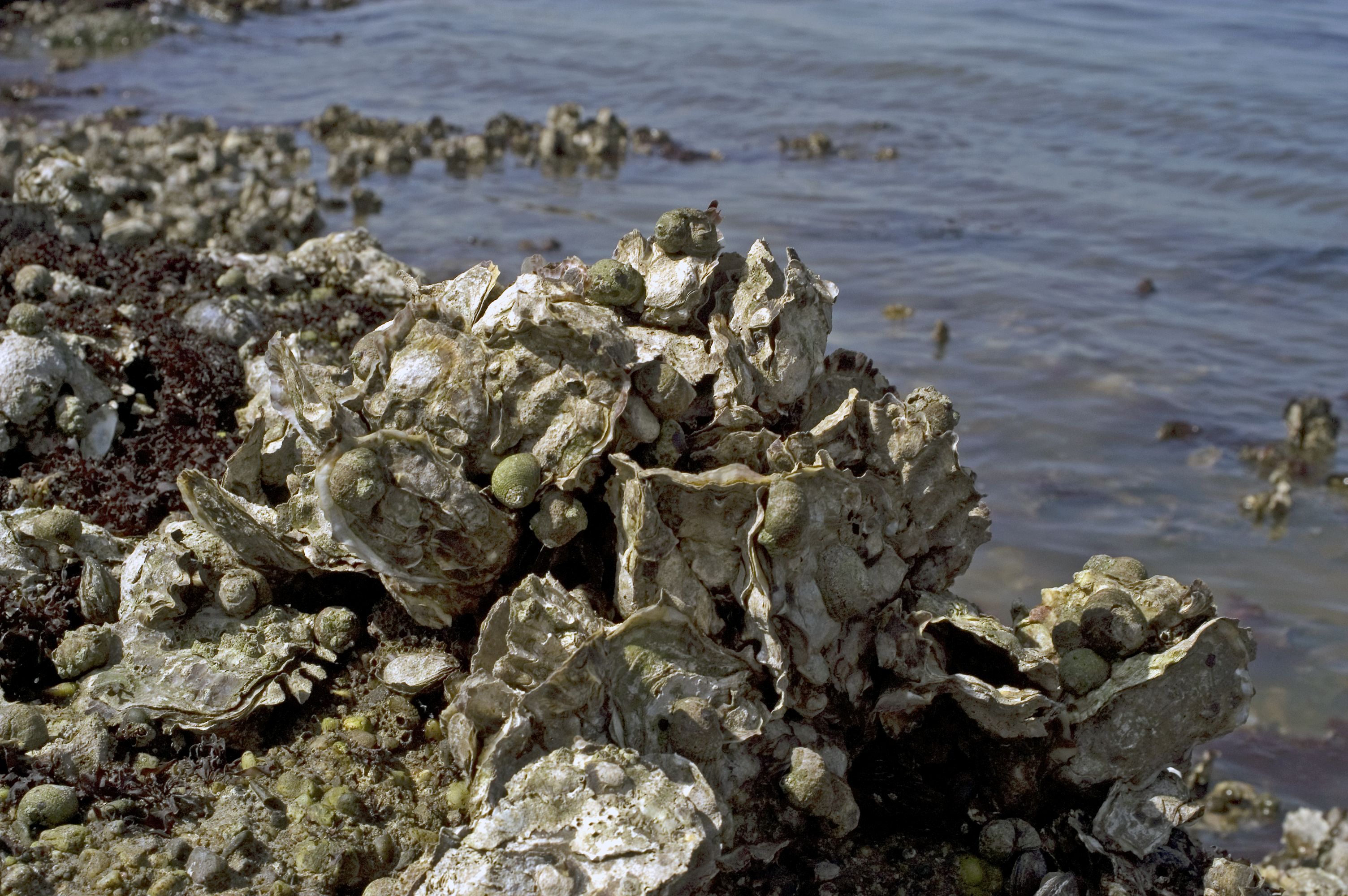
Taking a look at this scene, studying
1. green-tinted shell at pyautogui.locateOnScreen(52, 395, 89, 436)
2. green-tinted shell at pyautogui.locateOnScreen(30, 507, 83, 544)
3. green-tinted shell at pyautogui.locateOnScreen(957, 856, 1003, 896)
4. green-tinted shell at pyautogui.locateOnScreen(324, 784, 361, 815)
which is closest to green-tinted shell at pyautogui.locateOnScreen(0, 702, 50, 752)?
green-tinted shell at pyautogui.locateOnScreen(30, 507, 83, 544)

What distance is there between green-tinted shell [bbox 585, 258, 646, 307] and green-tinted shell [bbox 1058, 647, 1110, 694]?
169cm

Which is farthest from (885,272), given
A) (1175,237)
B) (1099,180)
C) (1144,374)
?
(1099,180)

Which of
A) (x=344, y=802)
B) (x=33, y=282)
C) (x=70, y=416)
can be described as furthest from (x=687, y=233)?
(x=33, y=282)

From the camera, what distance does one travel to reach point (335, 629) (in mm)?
3557

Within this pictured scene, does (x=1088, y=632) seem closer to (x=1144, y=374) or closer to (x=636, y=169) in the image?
(x=1144, y=374)

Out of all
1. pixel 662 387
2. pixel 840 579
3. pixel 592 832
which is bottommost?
pixel 592 832

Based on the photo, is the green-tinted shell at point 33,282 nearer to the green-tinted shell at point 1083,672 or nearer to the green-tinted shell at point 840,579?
the green-tinted shell at point 840,579

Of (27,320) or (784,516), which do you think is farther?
(27,320)

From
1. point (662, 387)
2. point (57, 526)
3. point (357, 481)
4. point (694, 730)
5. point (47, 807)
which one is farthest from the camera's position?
point (57, 526)

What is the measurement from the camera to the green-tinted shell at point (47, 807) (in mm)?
2980

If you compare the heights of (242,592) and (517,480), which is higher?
(517,480)

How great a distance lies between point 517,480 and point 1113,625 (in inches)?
70.3

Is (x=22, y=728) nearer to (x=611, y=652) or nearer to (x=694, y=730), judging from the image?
(x=611, y=652)

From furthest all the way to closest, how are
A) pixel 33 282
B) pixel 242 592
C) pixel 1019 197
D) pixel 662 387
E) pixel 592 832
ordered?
pixel 1019 197
pixel 33 282
pixel 242 592
pixel 662 387
pixel 592 832
